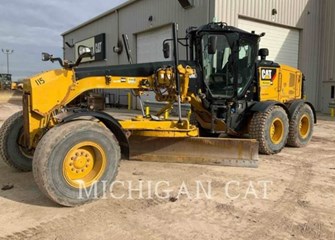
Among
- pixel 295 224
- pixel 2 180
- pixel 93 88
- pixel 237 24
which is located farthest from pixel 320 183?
pixel 237 24

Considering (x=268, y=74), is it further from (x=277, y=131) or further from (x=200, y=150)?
(x=200, y=150)

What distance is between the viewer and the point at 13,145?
19.1 ft

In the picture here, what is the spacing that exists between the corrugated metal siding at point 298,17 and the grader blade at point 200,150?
407 inches

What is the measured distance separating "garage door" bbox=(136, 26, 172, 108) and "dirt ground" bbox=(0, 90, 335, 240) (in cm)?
1370

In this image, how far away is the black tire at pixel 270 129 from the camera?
24.1ft

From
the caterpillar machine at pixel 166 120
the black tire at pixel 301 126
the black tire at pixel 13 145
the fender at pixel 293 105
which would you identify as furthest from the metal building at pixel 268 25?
the black tire at pixel 13 145

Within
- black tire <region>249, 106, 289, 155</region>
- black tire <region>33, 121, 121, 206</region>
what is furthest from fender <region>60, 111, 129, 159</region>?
black tire <region>249, 106, 289, 155</region>

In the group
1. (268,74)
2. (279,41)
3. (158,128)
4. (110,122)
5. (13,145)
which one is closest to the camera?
(110,122)

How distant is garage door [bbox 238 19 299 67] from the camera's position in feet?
58.1

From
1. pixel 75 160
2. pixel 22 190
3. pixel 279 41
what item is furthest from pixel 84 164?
pixel 279 41

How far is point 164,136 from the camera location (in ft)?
19.9

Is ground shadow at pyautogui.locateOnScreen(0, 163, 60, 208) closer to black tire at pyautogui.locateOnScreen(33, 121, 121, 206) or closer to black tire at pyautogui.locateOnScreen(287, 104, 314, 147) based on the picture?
black tire at pyautogui.locateOnScreen(33, 121, 121, 206)

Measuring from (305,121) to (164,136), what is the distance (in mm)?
4399

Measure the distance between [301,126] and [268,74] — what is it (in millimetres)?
1765
